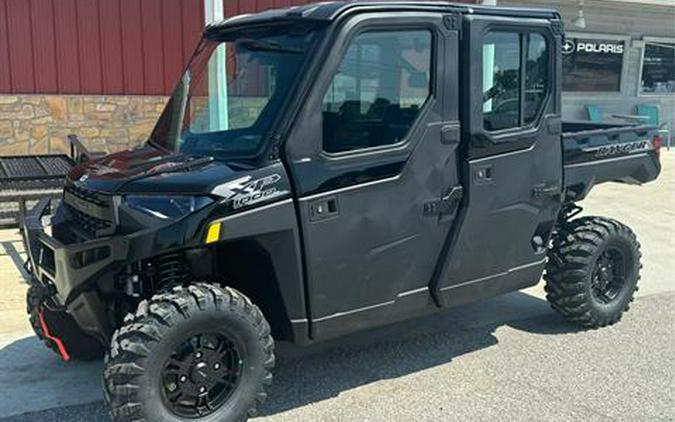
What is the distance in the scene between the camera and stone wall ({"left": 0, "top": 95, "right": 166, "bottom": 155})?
9.57 m

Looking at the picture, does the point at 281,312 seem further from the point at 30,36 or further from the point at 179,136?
the point at 30,36

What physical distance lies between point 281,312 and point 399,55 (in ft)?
4.85

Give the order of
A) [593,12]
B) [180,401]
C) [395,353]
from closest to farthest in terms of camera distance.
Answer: [180,401], [395,353], [593,12]

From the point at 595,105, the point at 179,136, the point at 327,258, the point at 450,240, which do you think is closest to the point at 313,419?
the point at 327,258

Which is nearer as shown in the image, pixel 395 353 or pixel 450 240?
pixel 450 240

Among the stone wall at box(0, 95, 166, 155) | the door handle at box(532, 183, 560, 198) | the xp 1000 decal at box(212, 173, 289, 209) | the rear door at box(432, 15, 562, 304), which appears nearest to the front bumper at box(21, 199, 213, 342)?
the xp 1000 decal at box(212, 173, 289, 209)

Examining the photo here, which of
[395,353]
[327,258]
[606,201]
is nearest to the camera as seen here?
[327,258]

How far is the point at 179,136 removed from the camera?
161 inches

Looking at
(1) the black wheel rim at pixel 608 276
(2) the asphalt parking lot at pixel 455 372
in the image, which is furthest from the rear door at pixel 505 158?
(1) the black wheel rim at pixel 608 276

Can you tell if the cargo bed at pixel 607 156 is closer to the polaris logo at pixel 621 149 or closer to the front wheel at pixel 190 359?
the polaris logo at pixel 621 149

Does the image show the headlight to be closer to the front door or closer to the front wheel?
the front wheel

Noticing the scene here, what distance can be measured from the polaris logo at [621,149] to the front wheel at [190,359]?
2795 mm

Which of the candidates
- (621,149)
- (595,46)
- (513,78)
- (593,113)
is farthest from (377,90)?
(595,46)

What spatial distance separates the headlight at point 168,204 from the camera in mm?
3234
